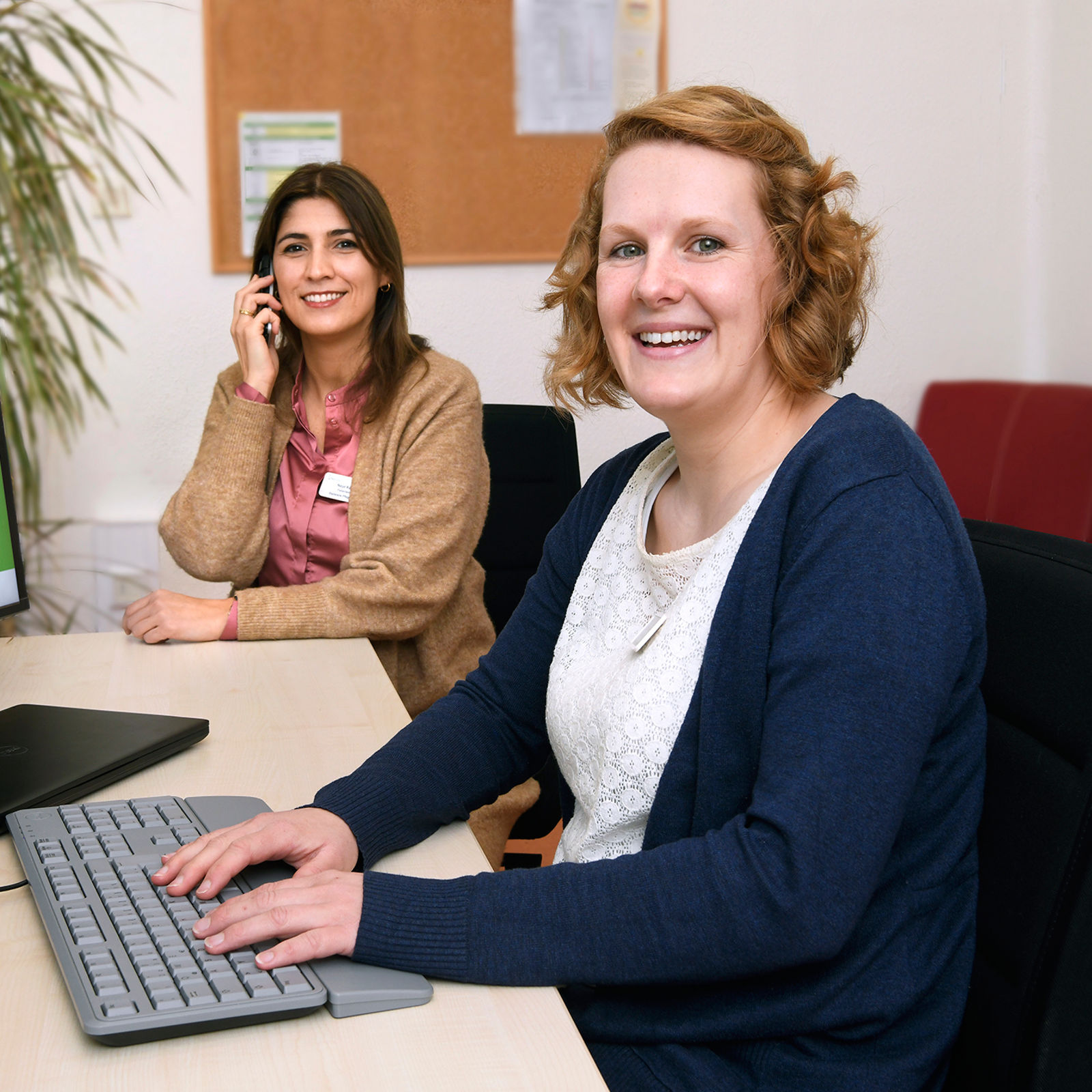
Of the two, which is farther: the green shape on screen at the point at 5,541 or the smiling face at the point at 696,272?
the green shape on screen at the point at 5,541

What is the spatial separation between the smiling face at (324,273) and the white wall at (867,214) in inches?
34.1

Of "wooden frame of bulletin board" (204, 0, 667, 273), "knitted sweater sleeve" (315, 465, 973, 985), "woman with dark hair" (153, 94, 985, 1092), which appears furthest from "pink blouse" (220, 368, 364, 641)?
"knitted sweater sleeve" (315, 465, 973, 985)

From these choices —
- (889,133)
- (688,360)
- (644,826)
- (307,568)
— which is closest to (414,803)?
(644,826)

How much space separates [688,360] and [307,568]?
3.46ft

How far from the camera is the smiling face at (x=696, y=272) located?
0.99 m

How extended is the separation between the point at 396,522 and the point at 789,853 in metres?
1.12

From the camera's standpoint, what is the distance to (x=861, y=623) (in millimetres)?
779

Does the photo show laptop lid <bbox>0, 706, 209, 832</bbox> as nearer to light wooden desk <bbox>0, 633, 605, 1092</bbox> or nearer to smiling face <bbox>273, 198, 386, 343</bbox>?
light wooden desk <bbox>0, 633, 605, 1092</bbox>

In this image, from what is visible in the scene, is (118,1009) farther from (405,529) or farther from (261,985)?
(405,529)

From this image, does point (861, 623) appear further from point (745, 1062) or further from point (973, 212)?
point (973, 212)

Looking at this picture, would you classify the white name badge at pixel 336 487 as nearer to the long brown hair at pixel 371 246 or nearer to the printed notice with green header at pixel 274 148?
the long brown hair at pixel 371 246

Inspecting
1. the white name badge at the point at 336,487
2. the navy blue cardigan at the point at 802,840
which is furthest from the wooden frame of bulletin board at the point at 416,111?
the navy blue cardigan at the point at 802,840

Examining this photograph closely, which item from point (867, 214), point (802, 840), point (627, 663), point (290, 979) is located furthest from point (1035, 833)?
point (867, 214)

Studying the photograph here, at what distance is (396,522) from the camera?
5.81ft
